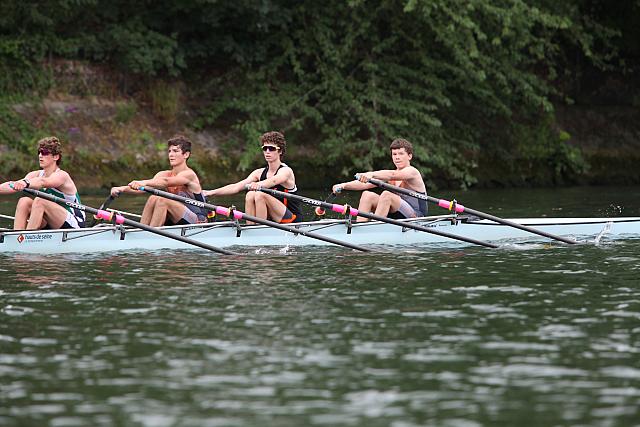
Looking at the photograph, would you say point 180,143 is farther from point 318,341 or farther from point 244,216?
A: point 318,341

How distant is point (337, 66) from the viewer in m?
29.8

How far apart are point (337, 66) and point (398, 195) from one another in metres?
13.1

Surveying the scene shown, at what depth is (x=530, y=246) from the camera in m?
16.7

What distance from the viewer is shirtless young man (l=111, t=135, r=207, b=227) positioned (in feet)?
53.2

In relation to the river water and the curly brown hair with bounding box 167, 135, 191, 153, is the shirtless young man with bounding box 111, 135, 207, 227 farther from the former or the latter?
the river water

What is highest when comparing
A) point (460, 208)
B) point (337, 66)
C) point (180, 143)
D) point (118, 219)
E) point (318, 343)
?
point (337, 66)

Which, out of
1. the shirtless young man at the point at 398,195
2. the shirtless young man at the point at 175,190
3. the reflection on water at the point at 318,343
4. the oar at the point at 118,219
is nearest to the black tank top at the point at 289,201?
the shirtless young man at the point at 398,195

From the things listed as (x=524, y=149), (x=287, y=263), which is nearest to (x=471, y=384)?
(x=287, y=263)

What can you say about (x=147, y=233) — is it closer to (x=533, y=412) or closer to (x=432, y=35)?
(x=533, y=412)

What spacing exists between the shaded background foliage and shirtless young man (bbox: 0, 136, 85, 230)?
11.8 m

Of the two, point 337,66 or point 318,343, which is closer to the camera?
point 318,343

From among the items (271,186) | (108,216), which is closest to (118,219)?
(108,216)

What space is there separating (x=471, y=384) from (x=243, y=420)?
1.69 meters

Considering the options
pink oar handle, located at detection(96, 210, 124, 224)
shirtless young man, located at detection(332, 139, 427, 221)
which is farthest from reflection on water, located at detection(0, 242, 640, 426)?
shirtless young man, located at detection(332, 139, 427, 221)
